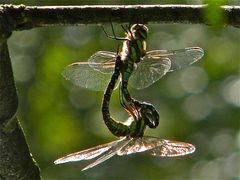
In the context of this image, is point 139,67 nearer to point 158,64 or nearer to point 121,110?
point 158,64

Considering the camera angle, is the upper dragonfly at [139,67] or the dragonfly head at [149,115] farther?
the upper dragonfly at [139,67]

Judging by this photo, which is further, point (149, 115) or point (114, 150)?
point (149, 115)

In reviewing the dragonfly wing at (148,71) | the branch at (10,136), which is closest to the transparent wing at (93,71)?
the dragonfly wing at (148,71)

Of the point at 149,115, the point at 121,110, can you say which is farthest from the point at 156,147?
the point at 121,110

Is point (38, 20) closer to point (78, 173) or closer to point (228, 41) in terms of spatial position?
point (78, 173)

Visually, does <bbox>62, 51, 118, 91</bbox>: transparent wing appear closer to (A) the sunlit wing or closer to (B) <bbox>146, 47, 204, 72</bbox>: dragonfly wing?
(B) <bbox>146, 47, 204, 72</bbox>: dragonfly wing

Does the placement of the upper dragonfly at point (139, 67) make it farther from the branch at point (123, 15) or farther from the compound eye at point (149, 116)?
the branch at point (123, 15)
